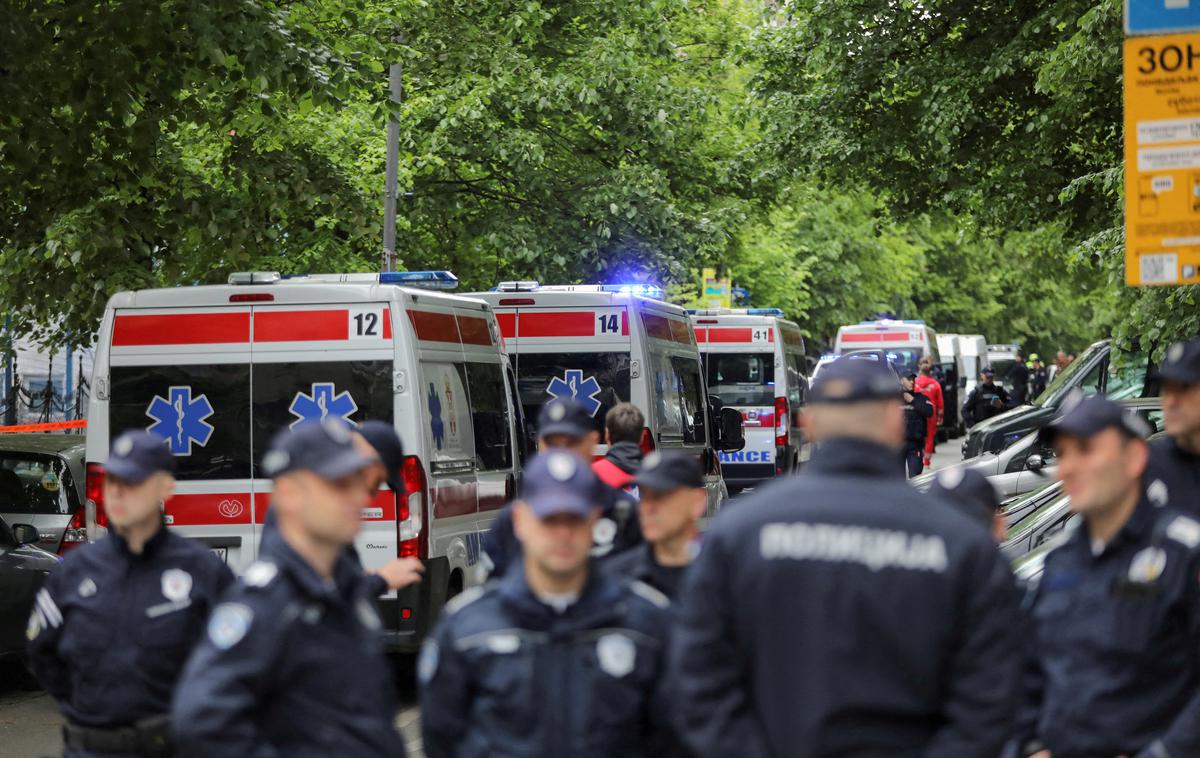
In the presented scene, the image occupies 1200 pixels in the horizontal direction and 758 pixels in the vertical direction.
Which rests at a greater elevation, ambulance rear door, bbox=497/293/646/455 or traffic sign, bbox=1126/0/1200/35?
traffic sign, bbox=1126/0/1200/35

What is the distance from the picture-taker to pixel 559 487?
3768 millimetres

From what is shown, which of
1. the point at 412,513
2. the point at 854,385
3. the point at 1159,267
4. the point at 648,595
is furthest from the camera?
the point at 412,513

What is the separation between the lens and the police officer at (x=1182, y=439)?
16.6 feet

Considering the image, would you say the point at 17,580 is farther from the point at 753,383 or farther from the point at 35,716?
the point at 753,383

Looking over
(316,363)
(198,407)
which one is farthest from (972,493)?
(198,407)

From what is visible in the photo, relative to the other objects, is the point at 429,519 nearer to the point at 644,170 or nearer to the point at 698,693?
the point at 698,693

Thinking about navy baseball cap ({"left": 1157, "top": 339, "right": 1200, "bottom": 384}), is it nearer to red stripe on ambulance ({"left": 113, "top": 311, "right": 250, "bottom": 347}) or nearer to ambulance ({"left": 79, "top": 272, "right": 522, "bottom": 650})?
ambulance ({"left": 79, "top": 272, "right": 522, "bottom": 650})

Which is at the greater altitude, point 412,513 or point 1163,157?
point 1163,157

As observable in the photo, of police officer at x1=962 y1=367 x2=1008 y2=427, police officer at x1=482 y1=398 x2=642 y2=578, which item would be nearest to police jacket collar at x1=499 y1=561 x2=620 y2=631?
police officer at x1=482 y1=398 x2=642 y2=578

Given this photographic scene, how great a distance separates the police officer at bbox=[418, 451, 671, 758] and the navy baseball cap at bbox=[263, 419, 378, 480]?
37cm

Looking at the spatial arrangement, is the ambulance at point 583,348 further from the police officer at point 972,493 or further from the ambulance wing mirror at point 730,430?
the police officer at point 972,493

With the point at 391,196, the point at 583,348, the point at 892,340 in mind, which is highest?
the point at 391,196

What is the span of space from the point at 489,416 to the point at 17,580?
2937 mm

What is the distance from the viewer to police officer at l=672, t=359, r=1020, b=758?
10.9 ft
